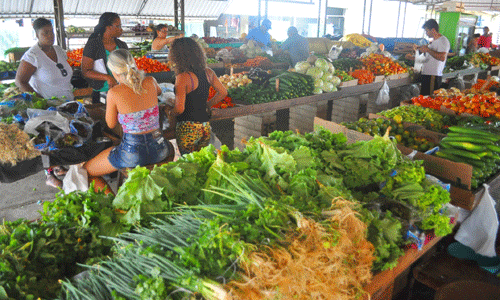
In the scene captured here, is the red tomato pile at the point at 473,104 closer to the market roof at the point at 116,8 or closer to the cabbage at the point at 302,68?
the cabbage at the point at 302,68

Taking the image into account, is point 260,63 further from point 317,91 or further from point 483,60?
point 483,60

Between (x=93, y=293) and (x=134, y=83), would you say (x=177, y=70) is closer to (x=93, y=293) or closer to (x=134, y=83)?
(x=134, y=83)

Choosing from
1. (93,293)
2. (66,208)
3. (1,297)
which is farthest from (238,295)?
(66,208)

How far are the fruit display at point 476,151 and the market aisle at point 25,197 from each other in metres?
4.26

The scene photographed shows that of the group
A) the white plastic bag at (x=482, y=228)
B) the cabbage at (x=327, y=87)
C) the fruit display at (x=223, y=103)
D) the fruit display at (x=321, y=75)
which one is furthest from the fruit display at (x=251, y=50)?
the white plastic bag at (x=482, y=228)

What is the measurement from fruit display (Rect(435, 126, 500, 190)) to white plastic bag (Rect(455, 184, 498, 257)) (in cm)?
18

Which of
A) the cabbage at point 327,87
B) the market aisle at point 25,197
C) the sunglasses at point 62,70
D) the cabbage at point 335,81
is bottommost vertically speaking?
the market aisle at point 25,197

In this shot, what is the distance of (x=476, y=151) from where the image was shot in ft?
10.5

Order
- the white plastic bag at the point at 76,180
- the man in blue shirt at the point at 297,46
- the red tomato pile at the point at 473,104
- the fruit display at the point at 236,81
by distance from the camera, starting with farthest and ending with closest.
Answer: the man in blue shirt at the point at 297,46
the fruit display at the point at 236,81
the red tomato pile at the point at 473,104
the white plastic bag at the point at 76,180

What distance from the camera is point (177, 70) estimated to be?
350 centimetres

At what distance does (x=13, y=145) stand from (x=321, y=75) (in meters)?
4.78

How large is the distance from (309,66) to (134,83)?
4.23 m

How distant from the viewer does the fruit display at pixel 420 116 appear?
4.18 meters

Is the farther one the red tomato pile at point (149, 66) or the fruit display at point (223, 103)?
the red tomato pile at point (149, 66)
